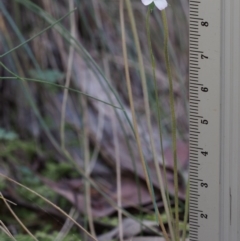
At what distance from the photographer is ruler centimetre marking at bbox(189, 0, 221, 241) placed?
1.10 m

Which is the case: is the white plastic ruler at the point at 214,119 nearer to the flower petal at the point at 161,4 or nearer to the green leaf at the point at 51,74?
the flower petal at the point at 161,4

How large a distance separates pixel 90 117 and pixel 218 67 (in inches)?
36.6

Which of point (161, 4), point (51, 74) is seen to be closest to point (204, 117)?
point (161, 4)

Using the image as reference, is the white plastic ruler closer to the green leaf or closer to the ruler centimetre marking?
the ruler centimetre marking

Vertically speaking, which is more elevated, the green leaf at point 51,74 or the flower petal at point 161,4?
the flower petal at point 161,4

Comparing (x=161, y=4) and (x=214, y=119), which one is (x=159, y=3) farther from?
(x=214, y=119)

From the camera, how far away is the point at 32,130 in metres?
2.02

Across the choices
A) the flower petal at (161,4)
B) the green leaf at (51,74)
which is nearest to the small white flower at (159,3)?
the flower petal at (161,4)

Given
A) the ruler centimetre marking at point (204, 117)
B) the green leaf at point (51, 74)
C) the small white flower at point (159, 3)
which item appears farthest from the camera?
the green leaf at point (51, 74)

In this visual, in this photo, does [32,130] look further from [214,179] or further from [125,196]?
[214,179]

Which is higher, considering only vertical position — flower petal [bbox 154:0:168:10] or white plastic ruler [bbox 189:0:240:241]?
flower petal [bbox 154:0:168:10]

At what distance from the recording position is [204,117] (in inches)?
45.4

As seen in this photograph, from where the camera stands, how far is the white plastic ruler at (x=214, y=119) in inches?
43.2

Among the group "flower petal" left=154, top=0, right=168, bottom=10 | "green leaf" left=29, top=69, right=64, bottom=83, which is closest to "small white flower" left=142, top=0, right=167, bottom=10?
"flower petal" left=154, top=0, right=168, bottom=10
